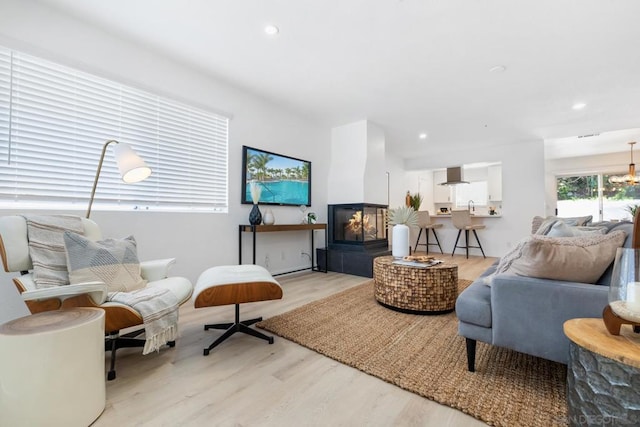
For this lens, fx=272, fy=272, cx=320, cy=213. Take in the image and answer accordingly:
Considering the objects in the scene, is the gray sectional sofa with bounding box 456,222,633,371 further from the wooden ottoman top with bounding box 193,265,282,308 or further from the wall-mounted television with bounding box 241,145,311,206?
the wall-mounted television with bounding box 241,145,311,206

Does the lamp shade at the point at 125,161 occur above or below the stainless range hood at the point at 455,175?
below

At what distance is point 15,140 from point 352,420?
2969 millimetres

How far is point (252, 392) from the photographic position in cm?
140

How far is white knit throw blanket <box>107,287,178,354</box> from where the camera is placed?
1.50m

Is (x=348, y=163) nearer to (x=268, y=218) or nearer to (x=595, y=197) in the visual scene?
(x=268, y=218)

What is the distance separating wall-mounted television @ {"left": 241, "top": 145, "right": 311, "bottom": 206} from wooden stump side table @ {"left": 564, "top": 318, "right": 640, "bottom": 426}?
3324mm

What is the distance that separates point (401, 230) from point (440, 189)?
572 cm

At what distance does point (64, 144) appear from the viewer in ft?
7.45

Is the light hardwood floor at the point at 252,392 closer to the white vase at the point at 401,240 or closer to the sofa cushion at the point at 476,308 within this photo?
the sofa cushion at the point at 476,308

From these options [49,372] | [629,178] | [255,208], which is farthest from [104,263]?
[629,178]

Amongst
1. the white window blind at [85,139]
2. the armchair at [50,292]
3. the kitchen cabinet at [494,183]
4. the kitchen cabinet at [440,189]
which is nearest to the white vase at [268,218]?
the white window blind at [85,139]

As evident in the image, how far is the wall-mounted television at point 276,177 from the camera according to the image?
12.0ft

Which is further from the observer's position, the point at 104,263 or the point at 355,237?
the point at 355,237

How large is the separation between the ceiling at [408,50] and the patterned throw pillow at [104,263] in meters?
1.88
